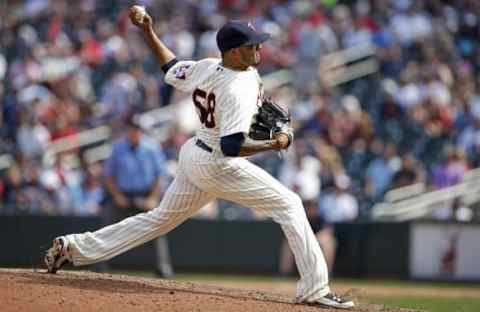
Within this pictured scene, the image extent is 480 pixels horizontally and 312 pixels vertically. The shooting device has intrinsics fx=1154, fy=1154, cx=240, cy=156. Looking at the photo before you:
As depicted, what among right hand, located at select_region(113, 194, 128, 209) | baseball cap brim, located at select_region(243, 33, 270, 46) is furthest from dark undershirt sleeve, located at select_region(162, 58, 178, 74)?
right hand, located at select_region(113, 194, 128, 209)

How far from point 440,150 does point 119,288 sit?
1043 cm

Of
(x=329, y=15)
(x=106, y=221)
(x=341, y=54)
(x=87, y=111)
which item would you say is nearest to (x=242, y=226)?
(x=106, y=221)

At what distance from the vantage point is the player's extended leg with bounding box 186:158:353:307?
8500mm

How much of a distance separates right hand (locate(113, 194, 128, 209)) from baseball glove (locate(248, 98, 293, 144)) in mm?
5050

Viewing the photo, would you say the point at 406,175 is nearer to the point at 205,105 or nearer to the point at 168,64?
the point at 168,64

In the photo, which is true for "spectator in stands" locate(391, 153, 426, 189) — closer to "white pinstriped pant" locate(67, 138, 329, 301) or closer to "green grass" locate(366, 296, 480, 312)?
"green grass" locate(366, 296, 480, 312)

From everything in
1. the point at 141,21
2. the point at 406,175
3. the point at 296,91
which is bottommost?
the point at 406,175

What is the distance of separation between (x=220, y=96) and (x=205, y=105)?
0.68ft

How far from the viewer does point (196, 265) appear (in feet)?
52.5

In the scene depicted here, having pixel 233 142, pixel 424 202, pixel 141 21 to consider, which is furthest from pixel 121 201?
pixel 233 142

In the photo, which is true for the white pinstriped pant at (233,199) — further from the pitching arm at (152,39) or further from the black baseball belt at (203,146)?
the pitching arm at (152,39)

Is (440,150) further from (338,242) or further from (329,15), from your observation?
(329,15)

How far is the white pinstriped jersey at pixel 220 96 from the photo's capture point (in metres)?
8.27

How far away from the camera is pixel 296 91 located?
64.5 ft
